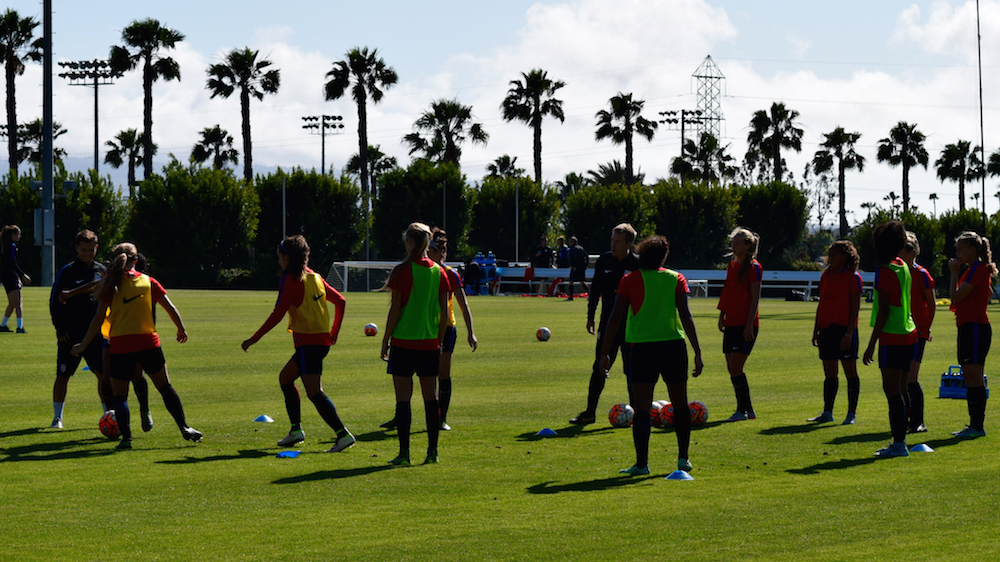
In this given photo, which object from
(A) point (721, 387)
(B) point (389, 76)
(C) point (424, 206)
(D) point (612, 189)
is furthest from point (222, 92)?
(A) point (721, 387)

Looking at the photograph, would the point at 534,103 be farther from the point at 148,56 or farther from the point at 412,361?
the point at 412,361

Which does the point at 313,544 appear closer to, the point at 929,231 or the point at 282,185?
the point at 282,185

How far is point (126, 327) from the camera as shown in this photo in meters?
9.55

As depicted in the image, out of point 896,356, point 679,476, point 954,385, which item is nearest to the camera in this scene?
point 679,476

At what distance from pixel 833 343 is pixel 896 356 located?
1.80 meters

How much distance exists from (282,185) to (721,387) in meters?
51.1

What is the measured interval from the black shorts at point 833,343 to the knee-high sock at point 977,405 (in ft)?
3.47

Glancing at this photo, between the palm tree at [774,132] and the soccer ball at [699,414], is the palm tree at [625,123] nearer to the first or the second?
the palm tree at [774,132]

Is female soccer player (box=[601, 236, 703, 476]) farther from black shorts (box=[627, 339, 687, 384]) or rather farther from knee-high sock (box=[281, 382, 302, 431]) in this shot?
knee-high sock (box=[281, 382, 302, 431])

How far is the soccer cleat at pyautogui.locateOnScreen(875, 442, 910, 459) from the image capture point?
929 centimetres

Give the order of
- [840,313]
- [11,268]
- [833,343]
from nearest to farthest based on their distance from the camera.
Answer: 1. [840,313]
2. [833,343]
3. [11,268]

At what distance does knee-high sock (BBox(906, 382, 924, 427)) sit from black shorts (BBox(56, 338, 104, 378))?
24.1 feet

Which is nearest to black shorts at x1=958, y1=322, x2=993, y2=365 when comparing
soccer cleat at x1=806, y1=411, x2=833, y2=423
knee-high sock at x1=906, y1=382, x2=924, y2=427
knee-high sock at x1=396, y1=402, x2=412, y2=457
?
knee-high sock at x1=906, y1=382, x2=924, y2=427

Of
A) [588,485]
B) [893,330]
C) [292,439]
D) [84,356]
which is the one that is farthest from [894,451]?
[84,356]
